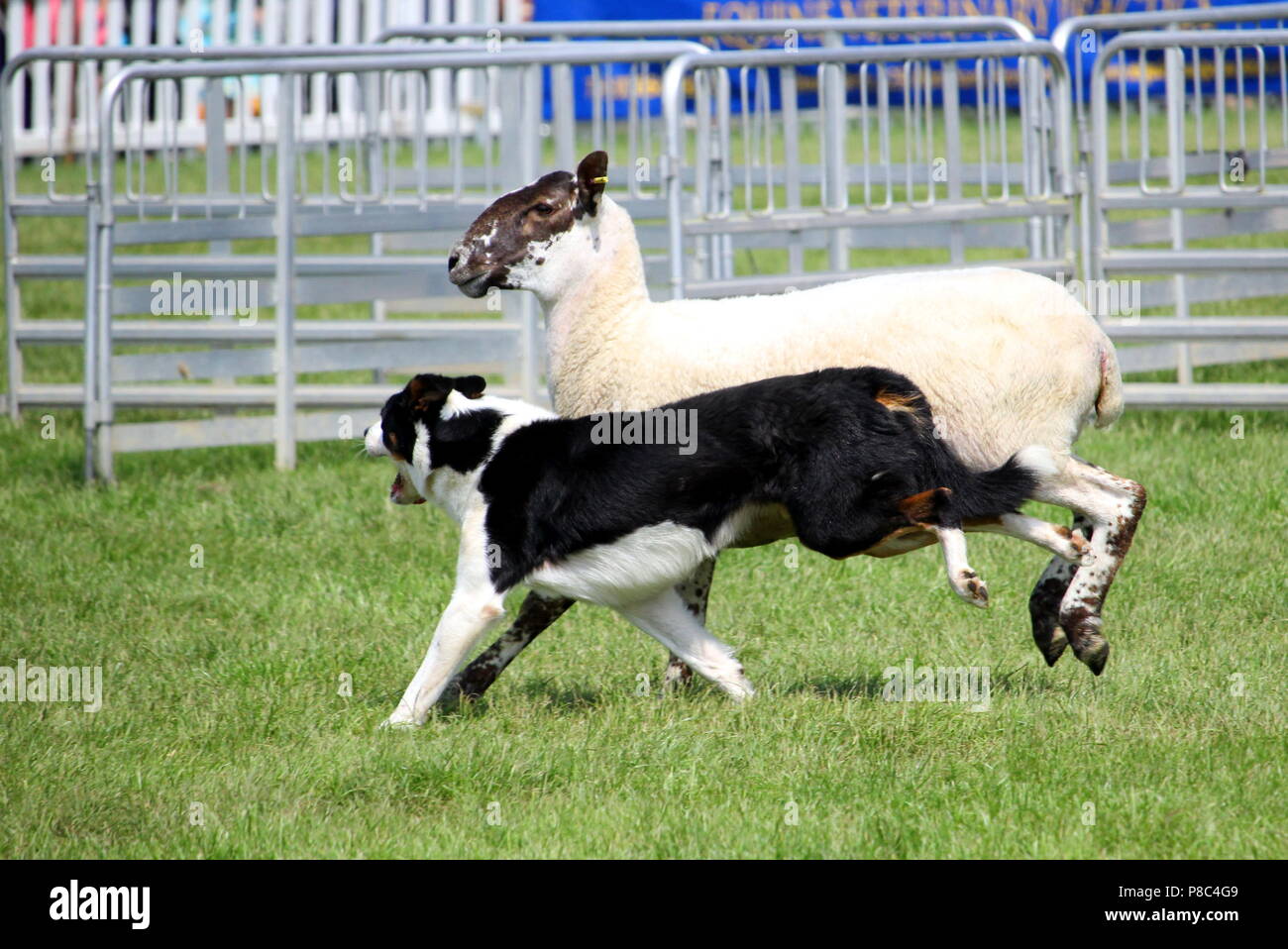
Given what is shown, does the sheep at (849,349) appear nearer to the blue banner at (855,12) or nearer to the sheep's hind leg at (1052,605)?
the sheep's hind leg at (1052,605)

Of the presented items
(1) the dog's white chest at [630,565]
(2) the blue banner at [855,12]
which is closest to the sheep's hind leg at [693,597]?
(1) the dog's white chest at [630,565]

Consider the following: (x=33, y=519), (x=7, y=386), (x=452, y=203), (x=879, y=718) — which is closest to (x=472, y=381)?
(x=879, y=718)

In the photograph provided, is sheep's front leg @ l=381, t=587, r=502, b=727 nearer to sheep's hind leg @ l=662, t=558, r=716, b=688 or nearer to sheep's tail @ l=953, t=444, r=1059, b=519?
sheep's hind leg @ l=662, t=558, r=716, b=688

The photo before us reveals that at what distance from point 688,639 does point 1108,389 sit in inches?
58.2

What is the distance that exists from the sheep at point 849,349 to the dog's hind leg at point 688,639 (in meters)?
0.26

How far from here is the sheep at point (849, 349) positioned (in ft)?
Result: 16.2

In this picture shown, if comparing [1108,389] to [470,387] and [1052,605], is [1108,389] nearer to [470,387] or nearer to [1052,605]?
A: [1052,605]

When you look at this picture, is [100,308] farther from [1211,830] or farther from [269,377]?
[1211,830]

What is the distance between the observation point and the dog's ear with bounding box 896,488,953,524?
14.9 feet

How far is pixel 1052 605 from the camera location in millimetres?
5098

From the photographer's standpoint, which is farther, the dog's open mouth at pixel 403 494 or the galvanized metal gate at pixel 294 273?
the galvanized metal gate at pixel 294 273

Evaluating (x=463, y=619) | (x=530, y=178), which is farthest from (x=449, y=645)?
(x=530, y=178)

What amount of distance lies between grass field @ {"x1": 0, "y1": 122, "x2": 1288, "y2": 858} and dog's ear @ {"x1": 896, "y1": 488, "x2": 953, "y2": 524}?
0.61 meters

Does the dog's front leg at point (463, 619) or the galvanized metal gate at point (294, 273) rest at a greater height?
the galvanized metal gate at point (294, 273)
